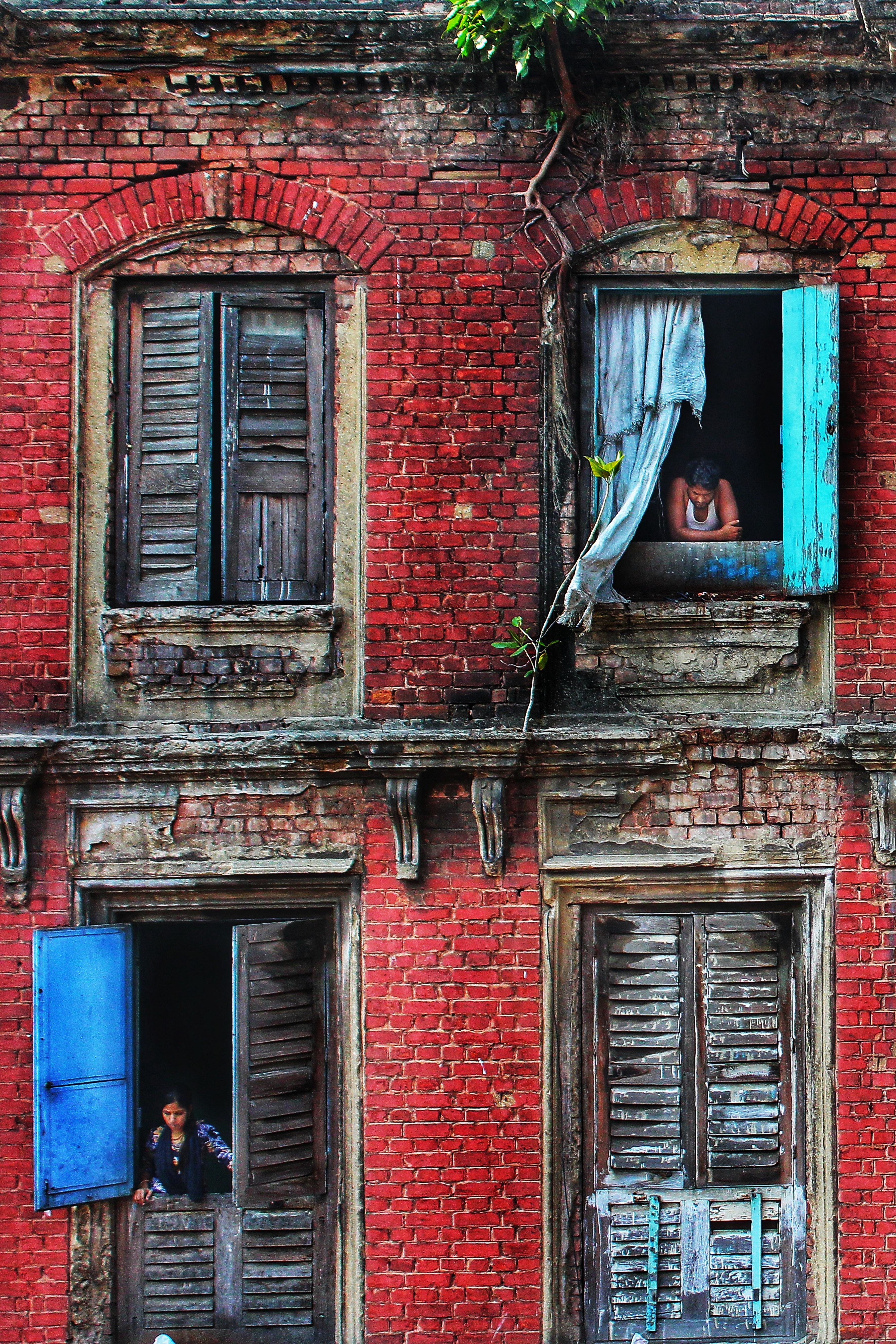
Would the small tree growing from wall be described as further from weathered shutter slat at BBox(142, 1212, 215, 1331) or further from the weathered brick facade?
weathered shutter slat at BBox(142, 1212, 215, 1331)

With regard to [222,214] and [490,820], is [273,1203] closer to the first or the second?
[490,820]

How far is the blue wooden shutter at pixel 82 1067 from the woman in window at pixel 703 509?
370 cm

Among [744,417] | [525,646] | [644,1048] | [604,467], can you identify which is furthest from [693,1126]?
[744,417]

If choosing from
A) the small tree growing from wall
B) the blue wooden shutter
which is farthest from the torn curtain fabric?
the blue wooden shutter

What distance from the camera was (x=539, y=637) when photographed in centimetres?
548

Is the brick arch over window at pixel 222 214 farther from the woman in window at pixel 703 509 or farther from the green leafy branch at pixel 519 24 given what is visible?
the woman in window at pixel 703 509

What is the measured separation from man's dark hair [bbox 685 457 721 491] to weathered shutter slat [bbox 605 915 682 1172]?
7.91 feet

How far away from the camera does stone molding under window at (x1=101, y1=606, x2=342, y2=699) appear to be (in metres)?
5.48

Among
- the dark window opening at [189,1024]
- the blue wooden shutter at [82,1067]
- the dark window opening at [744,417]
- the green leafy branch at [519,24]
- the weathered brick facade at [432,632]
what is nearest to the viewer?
the green leafy branch at [519,24]

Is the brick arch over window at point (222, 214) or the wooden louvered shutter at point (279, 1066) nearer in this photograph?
the wooden louvered shutter at point (279, 1066)

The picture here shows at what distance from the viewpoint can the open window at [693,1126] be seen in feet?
18.0

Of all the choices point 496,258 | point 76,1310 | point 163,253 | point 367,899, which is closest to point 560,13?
point 496,258

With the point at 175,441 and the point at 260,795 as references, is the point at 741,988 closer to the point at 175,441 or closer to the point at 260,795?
the point at 260,795

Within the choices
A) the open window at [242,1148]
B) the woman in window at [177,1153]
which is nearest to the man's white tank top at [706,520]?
the open window at [242,1148]
